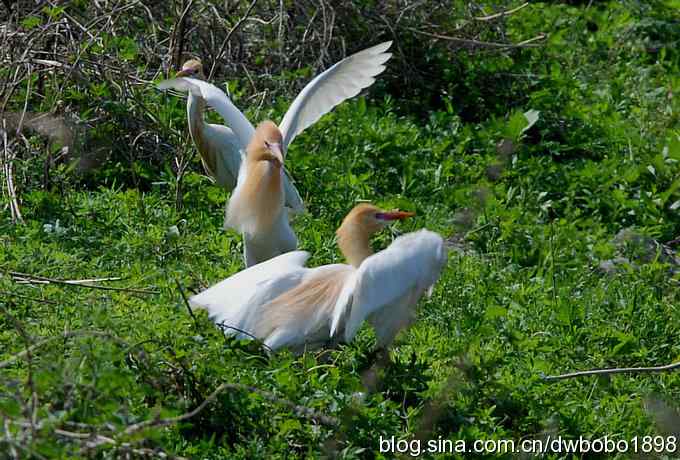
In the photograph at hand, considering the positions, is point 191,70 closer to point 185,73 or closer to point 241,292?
point 185,73

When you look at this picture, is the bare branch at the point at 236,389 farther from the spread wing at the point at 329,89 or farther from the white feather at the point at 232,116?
the spread wing at the point at 329,89

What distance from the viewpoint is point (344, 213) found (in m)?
6.68

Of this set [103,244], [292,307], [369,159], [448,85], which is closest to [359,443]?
[292,307]

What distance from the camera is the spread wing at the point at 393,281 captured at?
4.28 meters

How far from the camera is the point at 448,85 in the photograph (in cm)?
831

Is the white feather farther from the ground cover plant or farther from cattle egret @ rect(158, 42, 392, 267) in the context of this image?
the ground cover plant

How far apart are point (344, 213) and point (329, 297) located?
2203 mm

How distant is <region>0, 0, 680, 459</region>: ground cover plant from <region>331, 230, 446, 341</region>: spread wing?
0.23 m

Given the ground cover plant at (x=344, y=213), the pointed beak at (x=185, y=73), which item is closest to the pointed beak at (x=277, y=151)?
the ground cover plant at (x=344, y=213)

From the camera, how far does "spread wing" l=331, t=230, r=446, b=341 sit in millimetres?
4277

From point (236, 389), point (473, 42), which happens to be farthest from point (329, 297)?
point (473, 42)

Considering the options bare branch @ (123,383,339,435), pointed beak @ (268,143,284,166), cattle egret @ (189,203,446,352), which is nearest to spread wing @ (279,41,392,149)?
pointed beak @ (268,143,284,166)

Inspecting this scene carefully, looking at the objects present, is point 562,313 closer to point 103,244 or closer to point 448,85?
point 103,244

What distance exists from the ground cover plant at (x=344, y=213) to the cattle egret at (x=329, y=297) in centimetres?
Result: 13
